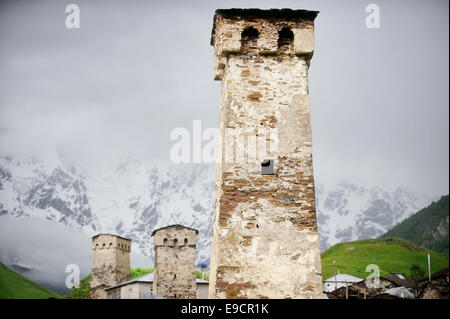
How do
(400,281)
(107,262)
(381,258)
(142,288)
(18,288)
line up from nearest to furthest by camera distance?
1. (142,288)
2. (107,262)
3. (400,281)
4. (18,288)
5. (381,258)

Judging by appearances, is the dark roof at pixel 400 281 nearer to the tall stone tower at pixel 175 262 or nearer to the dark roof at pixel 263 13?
the tall stone tower at pixel 175 262

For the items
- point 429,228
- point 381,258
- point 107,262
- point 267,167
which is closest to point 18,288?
point 107,262

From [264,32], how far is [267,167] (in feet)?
10.1

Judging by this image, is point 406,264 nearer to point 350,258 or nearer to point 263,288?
point 350,258

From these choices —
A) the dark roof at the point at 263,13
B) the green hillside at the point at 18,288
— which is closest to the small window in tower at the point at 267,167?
the dark roof at the point at 263,13

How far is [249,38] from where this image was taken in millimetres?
11242

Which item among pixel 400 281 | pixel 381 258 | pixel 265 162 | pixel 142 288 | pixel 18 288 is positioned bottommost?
pixel 18 288

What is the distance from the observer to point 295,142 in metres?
10.6

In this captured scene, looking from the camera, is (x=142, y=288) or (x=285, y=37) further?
(x=142, y=288)

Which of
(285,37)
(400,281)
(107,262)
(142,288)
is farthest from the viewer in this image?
(400,281)

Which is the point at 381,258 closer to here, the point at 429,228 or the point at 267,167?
the point at 429,228

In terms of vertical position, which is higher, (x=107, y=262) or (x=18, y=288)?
(x=107, y=262)

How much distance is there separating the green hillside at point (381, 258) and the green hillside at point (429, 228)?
20.3m

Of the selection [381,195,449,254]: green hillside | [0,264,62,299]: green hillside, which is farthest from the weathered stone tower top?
[381,195,449,254]: green hillside
